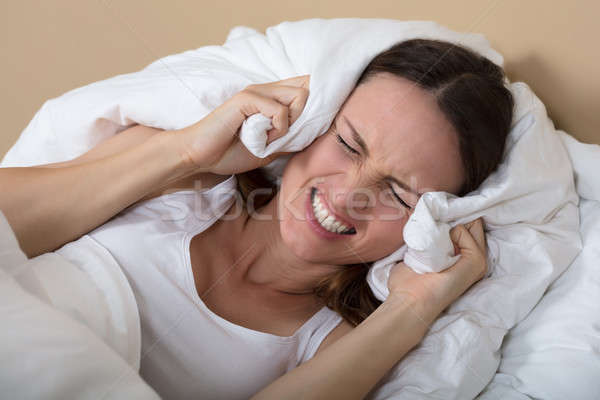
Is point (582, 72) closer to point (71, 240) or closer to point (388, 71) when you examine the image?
point (388, 71)

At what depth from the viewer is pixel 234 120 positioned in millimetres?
1003

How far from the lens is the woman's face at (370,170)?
38.4 inches

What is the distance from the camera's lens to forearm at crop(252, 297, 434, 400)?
922mm

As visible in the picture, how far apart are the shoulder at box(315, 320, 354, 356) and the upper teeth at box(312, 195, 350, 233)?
266 mm

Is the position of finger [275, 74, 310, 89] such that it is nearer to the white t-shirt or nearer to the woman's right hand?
the woman's right hand

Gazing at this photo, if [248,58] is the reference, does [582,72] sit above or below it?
below

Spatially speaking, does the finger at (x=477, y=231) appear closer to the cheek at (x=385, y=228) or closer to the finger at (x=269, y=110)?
the cheek at (x=385, y=228)

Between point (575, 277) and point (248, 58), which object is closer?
point (575, 277)

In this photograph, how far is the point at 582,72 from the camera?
1.17m

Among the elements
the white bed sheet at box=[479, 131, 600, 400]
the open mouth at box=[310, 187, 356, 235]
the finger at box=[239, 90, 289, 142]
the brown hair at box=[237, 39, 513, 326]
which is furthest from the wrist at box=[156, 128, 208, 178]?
the white bed sheet at box=[479, 131, 600, 400]

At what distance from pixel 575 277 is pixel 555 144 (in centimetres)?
28

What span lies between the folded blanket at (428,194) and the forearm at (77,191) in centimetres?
14

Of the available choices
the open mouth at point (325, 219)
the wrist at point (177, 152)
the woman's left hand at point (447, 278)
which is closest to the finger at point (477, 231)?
the woman's left hand at point (447, 278)

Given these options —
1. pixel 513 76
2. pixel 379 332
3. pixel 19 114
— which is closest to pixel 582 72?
pixel 513 76
